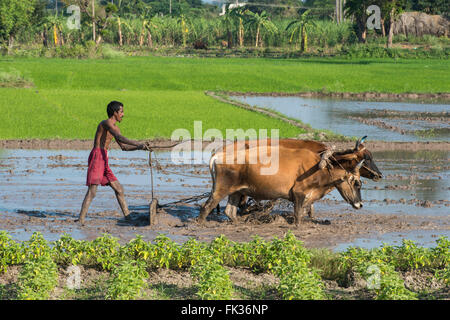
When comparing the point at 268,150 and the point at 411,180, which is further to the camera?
the point at 411,180

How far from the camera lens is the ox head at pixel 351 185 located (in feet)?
30.2

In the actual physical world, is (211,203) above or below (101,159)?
below

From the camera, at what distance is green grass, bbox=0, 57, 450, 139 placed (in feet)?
61.9

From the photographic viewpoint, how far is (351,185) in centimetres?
930

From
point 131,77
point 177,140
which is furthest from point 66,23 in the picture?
point 177,140

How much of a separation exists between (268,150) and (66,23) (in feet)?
183

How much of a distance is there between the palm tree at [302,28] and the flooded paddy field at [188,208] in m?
45.0

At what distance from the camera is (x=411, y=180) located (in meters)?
12.7

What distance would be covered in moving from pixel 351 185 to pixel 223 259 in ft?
8.55

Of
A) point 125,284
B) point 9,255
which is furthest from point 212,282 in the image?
point 9,255

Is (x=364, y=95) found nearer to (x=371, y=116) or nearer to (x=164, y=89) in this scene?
(x=371, y=116)

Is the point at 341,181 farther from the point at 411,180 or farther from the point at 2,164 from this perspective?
the point at 2,164

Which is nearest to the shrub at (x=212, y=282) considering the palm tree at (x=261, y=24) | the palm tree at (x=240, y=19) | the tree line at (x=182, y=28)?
the tree line at (x=182, y=28)

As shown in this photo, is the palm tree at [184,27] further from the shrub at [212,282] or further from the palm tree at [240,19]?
the shrub at [212,282]
